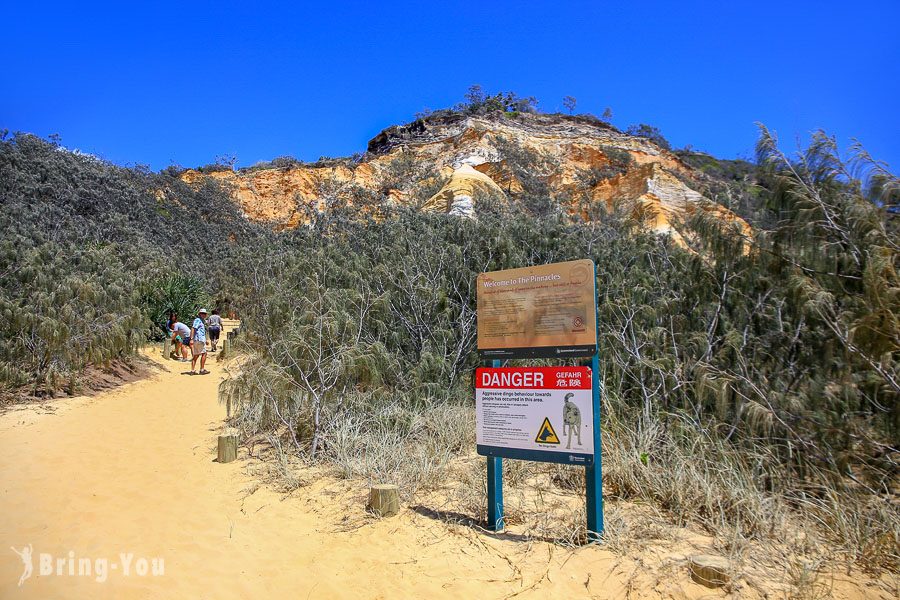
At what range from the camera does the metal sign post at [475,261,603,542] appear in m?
4.22

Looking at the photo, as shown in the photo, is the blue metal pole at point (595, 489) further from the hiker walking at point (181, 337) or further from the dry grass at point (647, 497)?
the hiker walking at point (181, 337)

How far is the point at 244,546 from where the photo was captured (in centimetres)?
458

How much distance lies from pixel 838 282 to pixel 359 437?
5125 mm

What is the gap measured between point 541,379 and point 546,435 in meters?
0.43

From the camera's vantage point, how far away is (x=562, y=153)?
1334 inches

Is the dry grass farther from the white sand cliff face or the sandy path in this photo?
the white sand cliff face

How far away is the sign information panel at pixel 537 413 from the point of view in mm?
A: 4234

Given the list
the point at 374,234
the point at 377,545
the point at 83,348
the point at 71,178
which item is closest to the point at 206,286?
the point at 71,178

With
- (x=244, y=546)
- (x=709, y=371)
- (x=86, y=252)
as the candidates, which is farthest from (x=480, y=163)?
(x=244, y=546)

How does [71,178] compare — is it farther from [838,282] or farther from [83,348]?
[838,282]

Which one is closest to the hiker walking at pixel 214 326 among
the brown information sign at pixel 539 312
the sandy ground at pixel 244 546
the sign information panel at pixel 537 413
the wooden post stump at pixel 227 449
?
the sandy ground at pixel 244 546

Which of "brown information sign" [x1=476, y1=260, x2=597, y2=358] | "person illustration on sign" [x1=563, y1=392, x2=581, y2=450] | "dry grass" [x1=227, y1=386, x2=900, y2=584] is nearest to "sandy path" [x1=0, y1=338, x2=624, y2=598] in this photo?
"dry grass" [x1=227, y1=386, x2=900, y2=584]

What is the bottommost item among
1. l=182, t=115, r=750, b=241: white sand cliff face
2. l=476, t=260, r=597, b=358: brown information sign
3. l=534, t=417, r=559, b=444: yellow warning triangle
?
l=534, t=417, r=559, b=444: yellow warning triangle

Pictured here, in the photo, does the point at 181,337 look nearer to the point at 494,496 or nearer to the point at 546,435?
the point at 494,496
